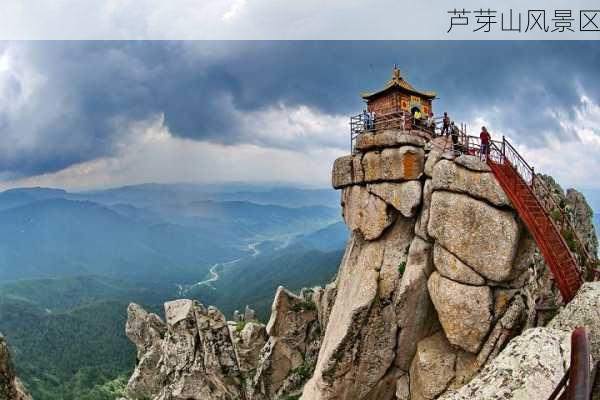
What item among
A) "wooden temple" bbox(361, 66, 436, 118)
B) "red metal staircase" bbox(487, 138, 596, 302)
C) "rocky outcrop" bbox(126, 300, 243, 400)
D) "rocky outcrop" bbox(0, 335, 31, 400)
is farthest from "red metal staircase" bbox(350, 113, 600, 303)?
"rocky outcrop" bbox(126, 300, 243, 400)

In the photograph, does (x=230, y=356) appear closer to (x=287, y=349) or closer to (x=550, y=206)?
(x=287, y=349)

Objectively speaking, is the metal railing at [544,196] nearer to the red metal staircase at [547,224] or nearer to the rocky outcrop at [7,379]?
the red metal staircase at [547,224]

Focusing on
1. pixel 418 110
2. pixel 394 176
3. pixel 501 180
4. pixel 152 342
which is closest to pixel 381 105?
pixel 418 110

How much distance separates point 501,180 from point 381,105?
15.2m

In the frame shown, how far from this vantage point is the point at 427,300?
22594mm

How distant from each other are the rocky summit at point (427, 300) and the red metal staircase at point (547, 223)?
750 millimetres

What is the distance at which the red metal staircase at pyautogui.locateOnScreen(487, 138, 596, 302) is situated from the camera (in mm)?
18047

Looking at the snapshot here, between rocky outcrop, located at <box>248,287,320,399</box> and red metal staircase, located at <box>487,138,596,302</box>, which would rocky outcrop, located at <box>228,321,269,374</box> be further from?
red metal staircase, located at <box>487,138,596,302</box>

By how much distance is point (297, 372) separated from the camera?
1310 inches

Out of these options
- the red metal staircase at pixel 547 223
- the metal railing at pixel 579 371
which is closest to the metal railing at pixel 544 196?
the red metal staircase at pixel 547 223

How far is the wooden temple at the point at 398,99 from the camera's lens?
3225 cm

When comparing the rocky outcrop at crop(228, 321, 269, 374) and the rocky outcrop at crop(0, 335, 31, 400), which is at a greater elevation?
the rocky outcrop at crop(0, 335, 31, 400)

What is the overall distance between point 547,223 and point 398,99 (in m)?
16.7

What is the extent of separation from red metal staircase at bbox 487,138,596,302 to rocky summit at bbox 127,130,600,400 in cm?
75
